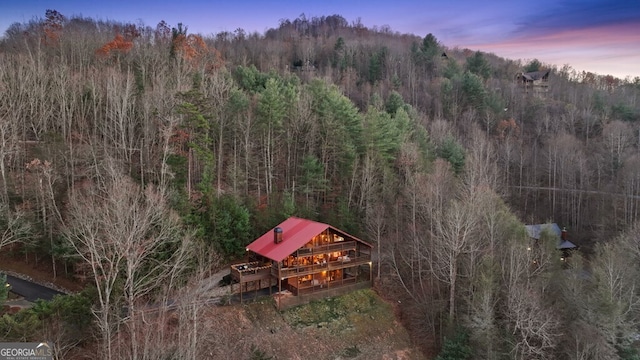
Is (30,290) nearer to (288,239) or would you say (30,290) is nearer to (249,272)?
(249,272)

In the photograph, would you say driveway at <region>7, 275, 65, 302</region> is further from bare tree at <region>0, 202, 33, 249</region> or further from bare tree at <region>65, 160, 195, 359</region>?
bare tree at <region>65, 160, 195, 359</region>

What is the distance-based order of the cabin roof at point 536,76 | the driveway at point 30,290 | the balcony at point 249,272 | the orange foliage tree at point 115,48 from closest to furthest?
the driveway at point 30,290, the balcony at point 249,272, the orange foliage tree at point 115,48, the cabin roof at point 536,76

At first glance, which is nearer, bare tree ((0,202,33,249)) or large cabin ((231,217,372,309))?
bare tree ((0,202,33,249))

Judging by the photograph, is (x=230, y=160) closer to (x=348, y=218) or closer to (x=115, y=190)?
(x=348, y=218)

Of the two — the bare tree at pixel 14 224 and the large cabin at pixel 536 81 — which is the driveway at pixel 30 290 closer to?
the bare tree at pixel 14 224

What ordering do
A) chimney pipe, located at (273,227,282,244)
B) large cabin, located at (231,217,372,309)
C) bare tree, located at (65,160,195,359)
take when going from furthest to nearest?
chimney pipe, located at (273,227,282,244), large cabin, located at (231,217,372,309), bare tree, located at (65,160,195,359)

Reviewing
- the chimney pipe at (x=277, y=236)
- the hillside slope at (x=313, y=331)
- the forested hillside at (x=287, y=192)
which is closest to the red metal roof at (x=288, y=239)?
the chimney pipe at (x=277, y=236)

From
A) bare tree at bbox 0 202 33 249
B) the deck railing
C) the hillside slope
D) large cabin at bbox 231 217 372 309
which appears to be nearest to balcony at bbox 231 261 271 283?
large cabin at bbox 231 217 372 309

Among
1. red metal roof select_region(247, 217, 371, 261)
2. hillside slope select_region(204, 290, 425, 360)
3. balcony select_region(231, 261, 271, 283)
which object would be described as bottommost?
hillside slope select_region(204, 290, 425, 360)
